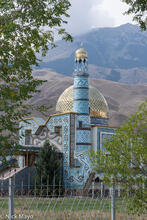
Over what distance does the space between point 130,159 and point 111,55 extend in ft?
446

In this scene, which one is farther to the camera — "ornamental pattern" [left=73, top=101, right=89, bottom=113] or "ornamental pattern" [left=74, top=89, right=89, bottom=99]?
"ornamental pattern" [left=74, top=89, right=89, bottom=99]

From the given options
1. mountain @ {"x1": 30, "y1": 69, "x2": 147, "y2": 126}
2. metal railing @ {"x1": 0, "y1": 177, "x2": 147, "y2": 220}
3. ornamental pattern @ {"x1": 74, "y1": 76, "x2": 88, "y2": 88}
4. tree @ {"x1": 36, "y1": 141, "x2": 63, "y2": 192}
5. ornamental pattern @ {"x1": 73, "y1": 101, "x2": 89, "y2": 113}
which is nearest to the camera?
metal railing @ {"x1": 0, "y1": 177, "x2": 147, "y2": 220}

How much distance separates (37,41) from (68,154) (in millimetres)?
13480

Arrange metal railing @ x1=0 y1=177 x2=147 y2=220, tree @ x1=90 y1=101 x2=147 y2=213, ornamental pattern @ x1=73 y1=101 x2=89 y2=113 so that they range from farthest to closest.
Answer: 1. ornamental pattern @ x1=73 y1=101 x2=89 y2=113
2. tree @ x1=90 y1=101 x2=147 y2=213
3. metal railing @ x1=0 y1=177 x2=147 y2=220

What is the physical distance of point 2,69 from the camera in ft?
22.5

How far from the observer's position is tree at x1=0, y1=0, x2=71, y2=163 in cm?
680

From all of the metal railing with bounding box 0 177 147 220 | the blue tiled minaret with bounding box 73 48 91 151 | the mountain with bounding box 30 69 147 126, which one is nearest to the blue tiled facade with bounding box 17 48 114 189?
the blue tiled minaret with bounding box 73 48 91 151

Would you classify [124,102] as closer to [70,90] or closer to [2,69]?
[70,90]

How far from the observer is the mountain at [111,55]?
12181 cm

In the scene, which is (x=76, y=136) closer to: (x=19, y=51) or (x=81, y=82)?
(x=81, y=82)

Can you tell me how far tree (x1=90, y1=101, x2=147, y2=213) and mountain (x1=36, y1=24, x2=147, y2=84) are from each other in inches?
4292

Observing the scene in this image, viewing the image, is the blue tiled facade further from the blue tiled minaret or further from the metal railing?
the metal railing

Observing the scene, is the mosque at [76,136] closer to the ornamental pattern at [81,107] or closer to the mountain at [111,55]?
the ornamental pattern at [81,107]

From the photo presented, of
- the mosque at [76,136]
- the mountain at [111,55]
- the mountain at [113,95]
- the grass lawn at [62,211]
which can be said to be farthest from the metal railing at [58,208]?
the mountain at [111,55]
